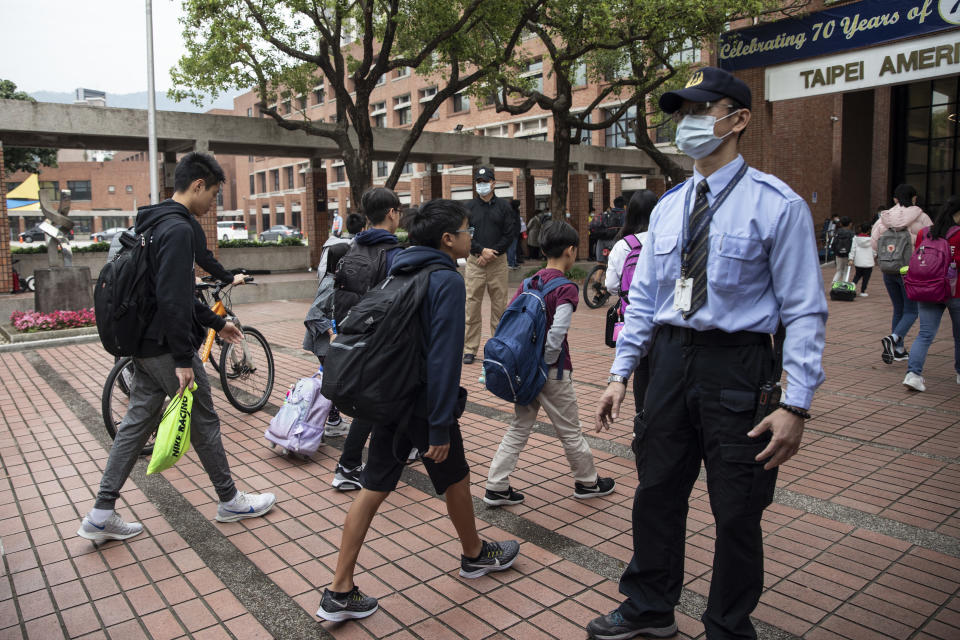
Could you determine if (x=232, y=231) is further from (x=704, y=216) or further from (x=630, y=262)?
(x=704, y=216)

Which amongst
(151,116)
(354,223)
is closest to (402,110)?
(151,116)

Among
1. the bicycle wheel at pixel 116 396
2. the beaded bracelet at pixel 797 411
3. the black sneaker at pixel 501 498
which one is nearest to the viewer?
the beaded bracelet at pixel 797 411

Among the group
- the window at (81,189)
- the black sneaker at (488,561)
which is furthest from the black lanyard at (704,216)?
the window at (81,189)

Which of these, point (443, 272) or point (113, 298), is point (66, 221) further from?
point (443, 272)

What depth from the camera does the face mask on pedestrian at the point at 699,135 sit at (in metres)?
2.38

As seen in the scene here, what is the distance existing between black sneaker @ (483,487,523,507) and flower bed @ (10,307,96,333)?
824 cm

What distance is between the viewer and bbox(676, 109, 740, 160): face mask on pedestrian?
238 centimetres

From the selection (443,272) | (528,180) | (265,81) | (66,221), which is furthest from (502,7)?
(443,272)

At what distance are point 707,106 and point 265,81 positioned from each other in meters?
14.3

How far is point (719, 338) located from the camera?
2291mm

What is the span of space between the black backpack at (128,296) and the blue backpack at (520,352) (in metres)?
1.76

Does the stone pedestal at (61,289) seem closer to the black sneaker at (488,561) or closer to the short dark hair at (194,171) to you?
the short dark hair at (194,171)

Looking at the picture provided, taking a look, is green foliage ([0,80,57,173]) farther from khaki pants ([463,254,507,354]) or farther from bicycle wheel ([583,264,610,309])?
khaki pants ([463,254,507,354])

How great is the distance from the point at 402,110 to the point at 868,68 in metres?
37.8
